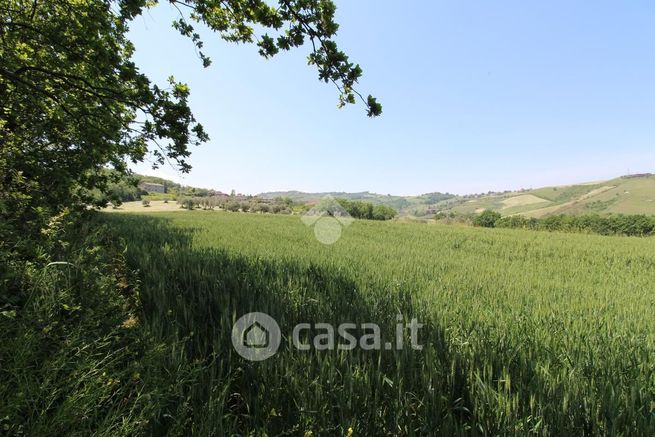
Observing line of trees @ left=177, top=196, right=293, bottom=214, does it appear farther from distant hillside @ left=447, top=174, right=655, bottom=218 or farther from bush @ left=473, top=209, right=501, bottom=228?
distant hillside @ left=447, top=174, right=655, bottom=218

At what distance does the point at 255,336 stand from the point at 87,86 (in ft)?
18.8

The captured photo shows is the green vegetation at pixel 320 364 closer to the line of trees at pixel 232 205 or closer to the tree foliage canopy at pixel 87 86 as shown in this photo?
the tree foliage canopy at pixel 87 86

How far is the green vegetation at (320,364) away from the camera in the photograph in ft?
5.46

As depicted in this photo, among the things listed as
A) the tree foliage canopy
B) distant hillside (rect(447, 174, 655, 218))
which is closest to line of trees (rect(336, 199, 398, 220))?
the tree foliage canopy

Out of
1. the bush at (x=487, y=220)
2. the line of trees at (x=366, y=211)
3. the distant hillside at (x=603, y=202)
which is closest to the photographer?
the bush at (x=487, y=220)

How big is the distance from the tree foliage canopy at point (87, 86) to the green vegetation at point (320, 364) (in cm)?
180

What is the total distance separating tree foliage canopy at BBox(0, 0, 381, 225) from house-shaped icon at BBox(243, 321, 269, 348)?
259 centimetres

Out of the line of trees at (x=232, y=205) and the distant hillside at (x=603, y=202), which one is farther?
the distant hillside at (x=603, y=202)

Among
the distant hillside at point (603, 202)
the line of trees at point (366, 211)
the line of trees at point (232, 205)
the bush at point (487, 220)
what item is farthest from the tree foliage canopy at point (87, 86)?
the distant hillside at point (603, 202)

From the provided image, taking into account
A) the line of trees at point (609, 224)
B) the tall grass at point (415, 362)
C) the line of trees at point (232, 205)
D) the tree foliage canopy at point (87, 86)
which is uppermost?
the tree foliage canopy at point (87, 86)

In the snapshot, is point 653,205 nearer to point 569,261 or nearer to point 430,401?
point 569,261

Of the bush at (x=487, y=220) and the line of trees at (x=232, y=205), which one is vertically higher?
the line of trees at (x=232, y=205)

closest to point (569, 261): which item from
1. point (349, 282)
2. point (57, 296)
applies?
point (349, 282)

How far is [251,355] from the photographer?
2363 millimetres
